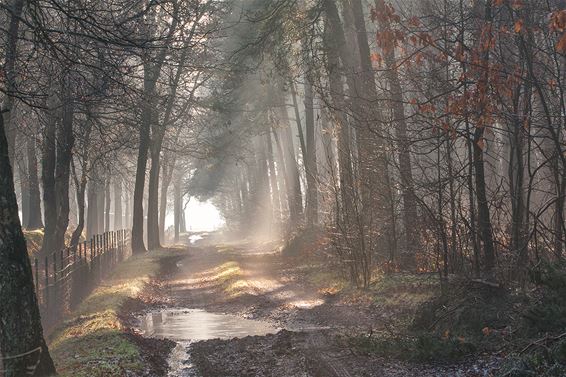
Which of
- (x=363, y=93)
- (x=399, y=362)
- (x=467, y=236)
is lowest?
(x=399, y=362)

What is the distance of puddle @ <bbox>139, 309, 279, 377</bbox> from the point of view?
10.3 metres

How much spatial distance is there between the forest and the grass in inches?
2.6

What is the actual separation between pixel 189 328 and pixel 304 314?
2555 mm

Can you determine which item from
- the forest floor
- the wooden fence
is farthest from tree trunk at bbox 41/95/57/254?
the forest floor

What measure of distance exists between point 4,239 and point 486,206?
730 centimetres

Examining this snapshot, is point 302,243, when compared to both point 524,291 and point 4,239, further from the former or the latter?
point 4,239

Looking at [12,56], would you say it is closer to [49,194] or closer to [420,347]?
[420,347]

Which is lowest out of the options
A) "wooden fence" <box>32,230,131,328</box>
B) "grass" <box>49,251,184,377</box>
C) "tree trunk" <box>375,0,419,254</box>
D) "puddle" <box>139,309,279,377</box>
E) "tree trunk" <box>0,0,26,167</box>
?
"puddle" <box>139,309,279,377</box>

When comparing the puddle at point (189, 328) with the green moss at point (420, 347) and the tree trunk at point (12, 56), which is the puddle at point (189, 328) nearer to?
the green moss at point (420, 347)

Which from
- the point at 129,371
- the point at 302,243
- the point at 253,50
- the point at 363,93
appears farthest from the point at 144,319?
the point at 302,243

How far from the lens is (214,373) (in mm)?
8461

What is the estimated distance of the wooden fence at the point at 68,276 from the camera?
14.2 m

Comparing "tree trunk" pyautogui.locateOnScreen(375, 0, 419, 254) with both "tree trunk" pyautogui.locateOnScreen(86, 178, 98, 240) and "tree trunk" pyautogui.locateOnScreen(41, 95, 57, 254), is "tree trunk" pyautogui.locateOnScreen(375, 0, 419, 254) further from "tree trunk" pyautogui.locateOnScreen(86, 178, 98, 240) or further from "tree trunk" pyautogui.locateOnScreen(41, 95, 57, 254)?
"tree trunk" pyautogui.locateOnScreen(86, 178, 98, 240)

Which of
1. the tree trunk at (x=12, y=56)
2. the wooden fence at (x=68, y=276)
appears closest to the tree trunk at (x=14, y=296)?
the tree trunk at (x=12, y=56)
